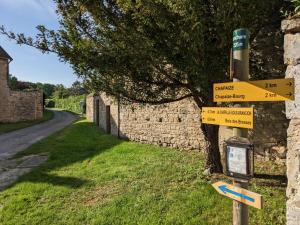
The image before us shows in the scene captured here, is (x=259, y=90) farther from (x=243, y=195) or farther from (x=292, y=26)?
(x=243, y=195)

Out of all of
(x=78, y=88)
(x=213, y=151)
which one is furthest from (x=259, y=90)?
(x=78, y=88)

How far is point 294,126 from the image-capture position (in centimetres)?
324

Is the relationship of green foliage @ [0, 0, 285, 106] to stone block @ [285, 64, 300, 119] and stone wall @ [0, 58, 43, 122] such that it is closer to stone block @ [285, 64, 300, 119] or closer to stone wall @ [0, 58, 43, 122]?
stone block @ [285, 64, 300, 119]

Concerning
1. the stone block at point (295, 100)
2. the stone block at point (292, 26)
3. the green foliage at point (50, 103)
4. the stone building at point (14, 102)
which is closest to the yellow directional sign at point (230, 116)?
the stone block at point (295, 100)

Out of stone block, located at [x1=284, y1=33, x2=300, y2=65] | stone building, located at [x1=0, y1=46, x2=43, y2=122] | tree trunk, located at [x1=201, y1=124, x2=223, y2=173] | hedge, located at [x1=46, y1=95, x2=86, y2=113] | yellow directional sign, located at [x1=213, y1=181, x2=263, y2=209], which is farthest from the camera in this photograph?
hedge, located at [x1=46, y1=95, x2=86, y2=113]

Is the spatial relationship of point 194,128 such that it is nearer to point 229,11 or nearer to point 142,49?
point 142,49

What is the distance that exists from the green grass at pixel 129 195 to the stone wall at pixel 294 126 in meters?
2.17

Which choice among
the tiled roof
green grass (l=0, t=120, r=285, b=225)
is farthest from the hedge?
green grass (l=0, t=120, r=285, b=225)

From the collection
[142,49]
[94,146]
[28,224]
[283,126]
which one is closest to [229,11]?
[142,49]

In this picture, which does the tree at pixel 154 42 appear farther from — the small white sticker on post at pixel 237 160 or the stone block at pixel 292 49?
the small white sticker on post at pixel 237 160

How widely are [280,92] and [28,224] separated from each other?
5.21 m

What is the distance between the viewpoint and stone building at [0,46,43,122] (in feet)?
98.2

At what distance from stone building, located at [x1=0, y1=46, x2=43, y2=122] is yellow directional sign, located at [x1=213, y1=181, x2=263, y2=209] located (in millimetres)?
30101

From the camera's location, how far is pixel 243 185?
10.5 feet
